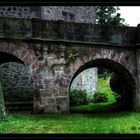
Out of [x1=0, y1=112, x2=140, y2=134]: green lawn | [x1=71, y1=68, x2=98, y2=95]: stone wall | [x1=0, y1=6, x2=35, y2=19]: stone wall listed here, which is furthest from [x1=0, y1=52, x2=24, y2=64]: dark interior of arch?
[x1=71, y1=68, x2=98, y2=95]: stone wall

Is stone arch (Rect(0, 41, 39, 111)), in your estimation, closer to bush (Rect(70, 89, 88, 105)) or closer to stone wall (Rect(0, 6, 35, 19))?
stone wall (Rect(0, 6, 35, 19))

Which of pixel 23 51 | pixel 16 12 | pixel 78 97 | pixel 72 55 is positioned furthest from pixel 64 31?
pixel 78 97

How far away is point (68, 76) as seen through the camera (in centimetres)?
1373

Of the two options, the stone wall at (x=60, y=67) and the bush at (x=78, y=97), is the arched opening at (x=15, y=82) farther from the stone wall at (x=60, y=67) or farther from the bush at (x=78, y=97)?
the stone wall at (x=60, y=67)

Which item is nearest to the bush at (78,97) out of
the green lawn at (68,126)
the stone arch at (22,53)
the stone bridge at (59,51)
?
the stone bridge at (59,51)

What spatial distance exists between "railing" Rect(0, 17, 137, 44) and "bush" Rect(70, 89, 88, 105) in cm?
760

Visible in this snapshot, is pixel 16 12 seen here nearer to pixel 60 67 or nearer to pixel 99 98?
pixel 99 98

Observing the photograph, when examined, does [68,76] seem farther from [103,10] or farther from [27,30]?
[103,10]

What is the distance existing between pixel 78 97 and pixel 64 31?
28.6 feet

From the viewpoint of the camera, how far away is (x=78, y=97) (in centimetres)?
2175

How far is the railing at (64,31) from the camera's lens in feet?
42.8
